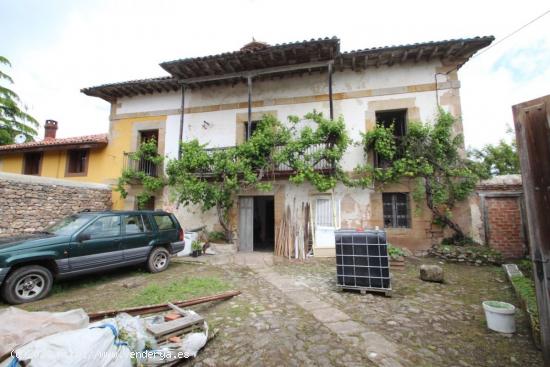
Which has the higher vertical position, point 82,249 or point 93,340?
point 82,249

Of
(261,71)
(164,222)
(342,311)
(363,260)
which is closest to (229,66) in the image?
(261,71)

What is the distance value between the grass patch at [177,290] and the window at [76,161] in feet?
32.2

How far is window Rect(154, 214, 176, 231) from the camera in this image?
6.50m

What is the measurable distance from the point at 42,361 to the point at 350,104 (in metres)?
9.71

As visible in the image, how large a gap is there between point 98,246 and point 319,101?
8285 mm

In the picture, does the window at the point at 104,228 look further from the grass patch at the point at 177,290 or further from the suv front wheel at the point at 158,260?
the grass patch at the point at 177,290

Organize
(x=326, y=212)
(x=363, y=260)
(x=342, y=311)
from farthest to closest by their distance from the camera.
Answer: (x=326, y=212)
(x=363, y=260)
(x=342, y=311)

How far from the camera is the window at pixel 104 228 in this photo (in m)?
5.13

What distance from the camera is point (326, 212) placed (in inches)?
351

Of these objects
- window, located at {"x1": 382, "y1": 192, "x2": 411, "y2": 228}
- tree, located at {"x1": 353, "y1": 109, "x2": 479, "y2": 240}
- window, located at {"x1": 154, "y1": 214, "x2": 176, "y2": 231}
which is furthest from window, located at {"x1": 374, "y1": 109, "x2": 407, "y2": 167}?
window, located at {"x1": 154, "y1": 214, "x2": 176, "y2": 231}

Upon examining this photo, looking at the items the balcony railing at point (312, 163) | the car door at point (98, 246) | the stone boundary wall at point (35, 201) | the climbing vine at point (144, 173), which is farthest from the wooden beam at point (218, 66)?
the stone boundary wall at point (35, 201)

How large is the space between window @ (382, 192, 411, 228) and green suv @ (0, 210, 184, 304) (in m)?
6.96

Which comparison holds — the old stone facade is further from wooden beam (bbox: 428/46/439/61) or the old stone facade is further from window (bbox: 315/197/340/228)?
wooden beam (bbox: 428/46/439/61)

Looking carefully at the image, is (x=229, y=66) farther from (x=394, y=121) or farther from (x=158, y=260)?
(x=158, y=260)
